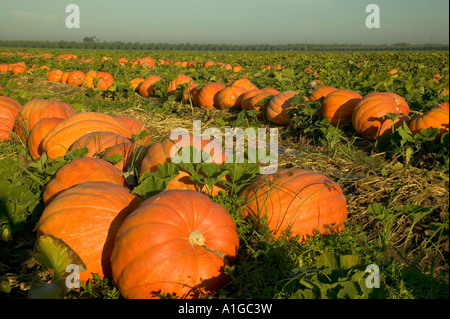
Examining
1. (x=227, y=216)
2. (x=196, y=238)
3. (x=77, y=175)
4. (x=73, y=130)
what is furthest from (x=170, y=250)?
(x=73, y=130)

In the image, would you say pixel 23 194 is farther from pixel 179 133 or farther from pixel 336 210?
pixel 336 210

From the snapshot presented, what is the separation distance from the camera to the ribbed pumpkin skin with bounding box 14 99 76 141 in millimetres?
4996

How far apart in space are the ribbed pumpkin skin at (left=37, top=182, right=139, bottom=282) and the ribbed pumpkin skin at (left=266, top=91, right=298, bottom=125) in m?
3.86

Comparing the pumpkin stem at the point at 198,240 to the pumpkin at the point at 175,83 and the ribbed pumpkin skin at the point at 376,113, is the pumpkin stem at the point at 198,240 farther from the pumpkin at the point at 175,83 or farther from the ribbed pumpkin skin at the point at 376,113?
the pumpkin at the point at 175,83

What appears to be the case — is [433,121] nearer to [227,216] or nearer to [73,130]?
[227,216]

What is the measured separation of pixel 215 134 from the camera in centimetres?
563

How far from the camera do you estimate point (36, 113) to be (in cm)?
503

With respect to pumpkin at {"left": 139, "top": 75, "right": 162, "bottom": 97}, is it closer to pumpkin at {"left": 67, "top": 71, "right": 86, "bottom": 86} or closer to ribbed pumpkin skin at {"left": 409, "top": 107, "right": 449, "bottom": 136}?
pumpkin at {"left": 67, "top": 71, "right": 86, "bottom": 86}

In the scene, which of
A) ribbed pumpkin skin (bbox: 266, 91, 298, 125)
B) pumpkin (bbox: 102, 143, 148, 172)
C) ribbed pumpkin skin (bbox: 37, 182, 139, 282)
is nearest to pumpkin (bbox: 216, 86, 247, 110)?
ribbed pumpkin skin (bbox: 266, 91, 298, 125)

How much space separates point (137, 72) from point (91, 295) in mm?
12198

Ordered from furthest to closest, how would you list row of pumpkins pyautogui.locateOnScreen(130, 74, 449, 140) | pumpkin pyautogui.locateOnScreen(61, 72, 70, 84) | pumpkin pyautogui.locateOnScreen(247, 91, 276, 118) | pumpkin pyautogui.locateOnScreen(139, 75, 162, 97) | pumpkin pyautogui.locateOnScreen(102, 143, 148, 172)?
pumpkin pyautogui.locateOnScreen(61, 72, 70, 84) → pumpkin pyautogui.locateOnScreen(139, 75, 162, 97) → pumpkin pyautogui.locateOnScreen(247, 91, 276, 118) → row of pumpkins pyautogui.locateOnScreen(130, 74, 449, 140) → pumpkin pyautogui.locateOnScreen(102, 143, 148, 172)

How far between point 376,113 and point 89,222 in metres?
3.57
